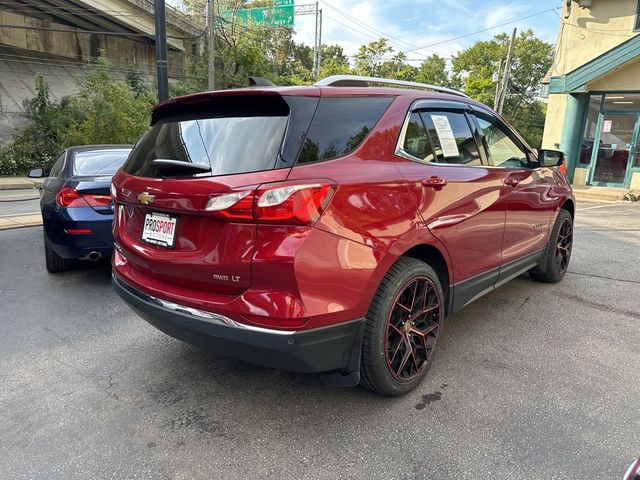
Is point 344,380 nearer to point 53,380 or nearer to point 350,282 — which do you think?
point 350,282

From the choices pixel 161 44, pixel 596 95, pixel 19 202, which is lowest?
pixel 19 202

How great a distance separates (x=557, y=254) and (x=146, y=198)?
4289 millimetres

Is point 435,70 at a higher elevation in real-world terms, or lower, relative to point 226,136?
higher

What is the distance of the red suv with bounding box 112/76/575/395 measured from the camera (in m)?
2.11

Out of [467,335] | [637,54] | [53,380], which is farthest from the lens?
[637,54]

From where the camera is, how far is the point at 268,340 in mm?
2115

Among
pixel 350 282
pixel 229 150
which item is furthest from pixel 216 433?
pixel 229 150

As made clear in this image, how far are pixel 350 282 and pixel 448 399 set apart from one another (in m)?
1.13

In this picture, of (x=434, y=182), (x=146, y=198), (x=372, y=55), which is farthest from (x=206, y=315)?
(x=372, y=55)

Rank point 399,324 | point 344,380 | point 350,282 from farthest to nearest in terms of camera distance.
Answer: point 399,324
point 344,380
point 350,282

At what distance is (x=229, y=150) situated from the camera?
230cm

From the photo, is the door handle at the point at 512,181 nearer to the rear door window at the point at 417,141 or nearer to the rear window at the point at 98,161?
the rear door window at the point at 417,141

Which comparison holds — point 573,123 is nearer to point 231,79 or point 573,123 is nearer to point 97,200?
point 97,200

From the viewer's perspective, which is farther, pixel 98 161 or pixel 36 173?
pixel 36 173
